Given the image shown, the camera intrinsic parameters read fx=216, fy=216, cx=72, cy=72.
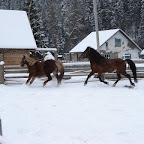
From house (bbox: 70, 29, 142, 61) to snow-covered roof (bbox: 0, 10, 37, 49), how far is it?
43.9 ft

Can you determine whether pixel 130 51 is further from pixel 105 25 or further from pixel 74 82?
pixel 74 82

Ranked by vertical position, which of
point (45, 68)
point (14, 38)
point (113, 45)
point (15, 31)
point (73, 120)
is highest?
point (15, 31)

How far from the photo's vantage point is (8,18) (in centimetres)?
2277

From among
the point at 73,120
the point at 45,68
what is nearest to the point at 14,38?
the point at 45,68

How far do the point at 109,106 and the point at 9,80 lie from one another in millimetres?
6114

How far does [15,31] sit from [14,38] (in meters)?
1.33

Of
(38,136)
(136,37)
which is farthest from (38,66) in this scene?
(136,37)

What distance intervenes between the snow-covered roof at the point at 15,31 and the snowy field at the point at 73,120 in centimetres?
1370

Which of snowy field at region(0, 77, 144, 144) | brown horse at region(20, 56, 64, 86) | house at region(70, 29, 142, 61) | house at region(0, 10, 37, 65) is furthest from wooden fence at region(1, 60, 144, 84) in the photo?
house at region(70, 29, 142, 61)

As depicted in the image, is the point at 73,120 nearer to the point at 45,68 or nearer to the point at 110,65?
the point at 110,65

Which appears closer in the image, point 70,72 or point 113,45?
point 70,72

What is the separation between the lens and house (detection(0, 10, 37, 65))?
19.3 m

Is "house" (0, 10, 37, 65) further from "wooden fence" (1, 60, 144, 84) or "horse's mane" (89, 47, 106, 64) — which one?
"horse's mane" (89, 47, 106, 64)

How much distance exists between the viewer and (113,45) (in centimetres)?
3556
